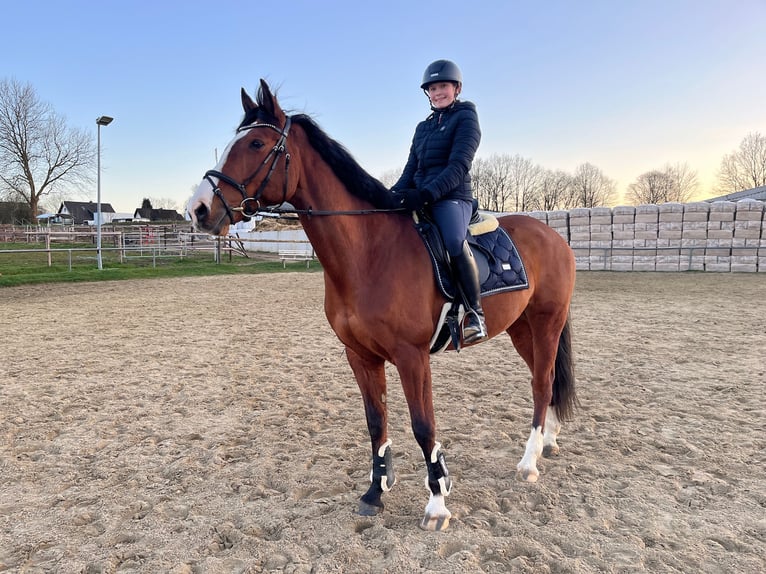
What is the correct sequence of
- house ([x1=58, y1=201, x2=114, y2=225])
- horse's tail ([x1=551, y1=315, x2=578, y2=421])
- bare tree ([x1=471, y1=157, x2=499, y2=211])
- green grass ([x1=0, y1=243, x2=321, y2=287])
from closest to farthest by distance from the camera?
horse's tail ([x1=551, y1=315, x2=578, y2=421])
green grass ([x1=0, y1=243, x2=321, y2=287])
bare tree ([x1=471, y1=157, x2=499, y2=211])
house ([x1=58, y1=201, x2=114, y2=225])

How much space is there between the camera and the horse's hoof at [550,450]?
145 inches

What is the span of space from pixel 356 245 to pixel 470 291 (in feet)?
2.52

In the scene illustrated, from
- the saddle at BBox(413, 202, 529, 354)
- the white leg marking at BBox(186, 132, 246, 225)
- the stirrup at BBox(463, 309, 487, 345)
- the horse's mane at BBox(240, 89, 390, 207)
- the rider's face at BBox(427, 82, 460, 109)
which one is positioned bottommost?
the stirrup at BBox(463, 309, 487, 345)

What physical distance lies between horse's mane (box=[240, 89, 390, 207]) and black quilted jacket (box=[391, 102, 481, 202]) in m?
0.30

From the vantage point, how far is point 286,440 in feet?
13.1

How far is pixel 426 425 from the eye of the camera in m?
2.81

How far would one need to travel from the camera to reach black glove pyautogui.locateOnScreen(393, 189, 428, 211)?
2.85 metres

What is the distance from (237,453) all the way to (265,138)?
2519 mm

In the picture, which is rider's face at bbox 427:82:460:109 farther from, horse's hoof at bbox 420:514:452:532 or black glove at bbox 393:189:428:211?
horse's hoof at bbox 420:514:452:532

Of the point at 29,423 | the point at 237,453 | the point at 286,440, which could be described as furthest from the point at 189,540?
the point at 29,423

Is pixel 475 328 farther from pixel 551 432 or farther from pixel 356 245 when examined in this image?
pixel 551 432

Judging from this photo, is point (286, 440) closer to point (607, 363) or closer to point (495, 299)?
point (495, 299)

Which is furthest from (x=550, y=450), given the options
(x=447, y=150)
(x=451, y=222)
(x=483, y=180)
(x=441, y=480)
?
(x=483, y=180)

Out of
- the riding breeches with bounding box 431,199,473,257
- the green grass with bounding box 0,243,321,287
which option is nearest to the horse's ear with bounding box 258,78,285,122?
the riding breeches with bounding box 431,199,473,257
